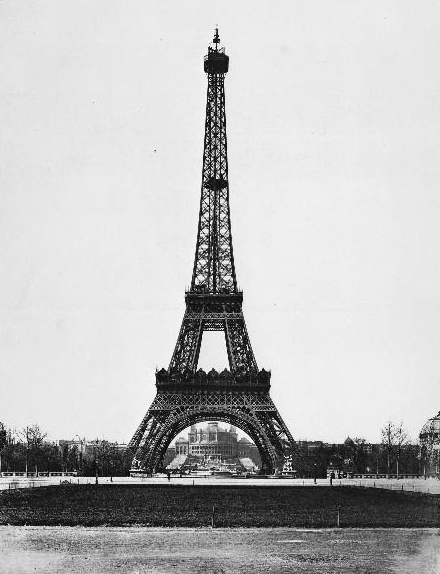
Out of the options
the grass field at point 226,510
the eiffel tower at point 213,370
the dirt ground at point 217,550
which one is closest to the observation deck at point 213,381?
the eiffel tower at point 213,370

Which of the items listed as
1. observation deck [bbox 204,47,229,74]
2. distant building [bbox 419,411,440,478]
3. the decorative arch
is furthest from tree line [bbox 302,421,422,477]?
observation deck [bbox 204,47,229,74]


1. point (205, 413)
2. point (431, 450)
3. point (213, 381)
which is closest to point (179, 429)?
point (205, 413)

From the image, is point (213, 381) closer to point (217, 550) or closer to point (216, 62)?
point (216, 62)

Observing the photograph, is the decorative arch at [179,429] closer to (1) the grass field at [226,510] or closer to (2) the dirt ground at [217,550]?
(1) the grass field at [226,510]

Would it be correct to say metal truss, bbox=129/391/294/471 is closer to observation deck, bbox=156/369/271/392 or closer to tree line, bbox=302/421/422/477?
observation deck, bbox=156/369/271/392

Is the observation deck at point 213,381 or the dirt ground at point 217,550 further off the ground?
the observation deck at point 213,381

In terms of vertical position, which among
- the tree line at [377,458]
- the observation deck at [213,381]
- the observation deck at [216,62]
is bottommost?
the tree line at [377,458]

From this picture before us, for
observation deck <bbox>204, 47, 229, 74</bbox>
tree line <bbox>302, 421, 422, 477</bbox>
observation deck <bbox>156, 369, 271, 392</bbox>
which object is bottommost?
tree line <bbox>302, 421, 422, 477</bbox>
